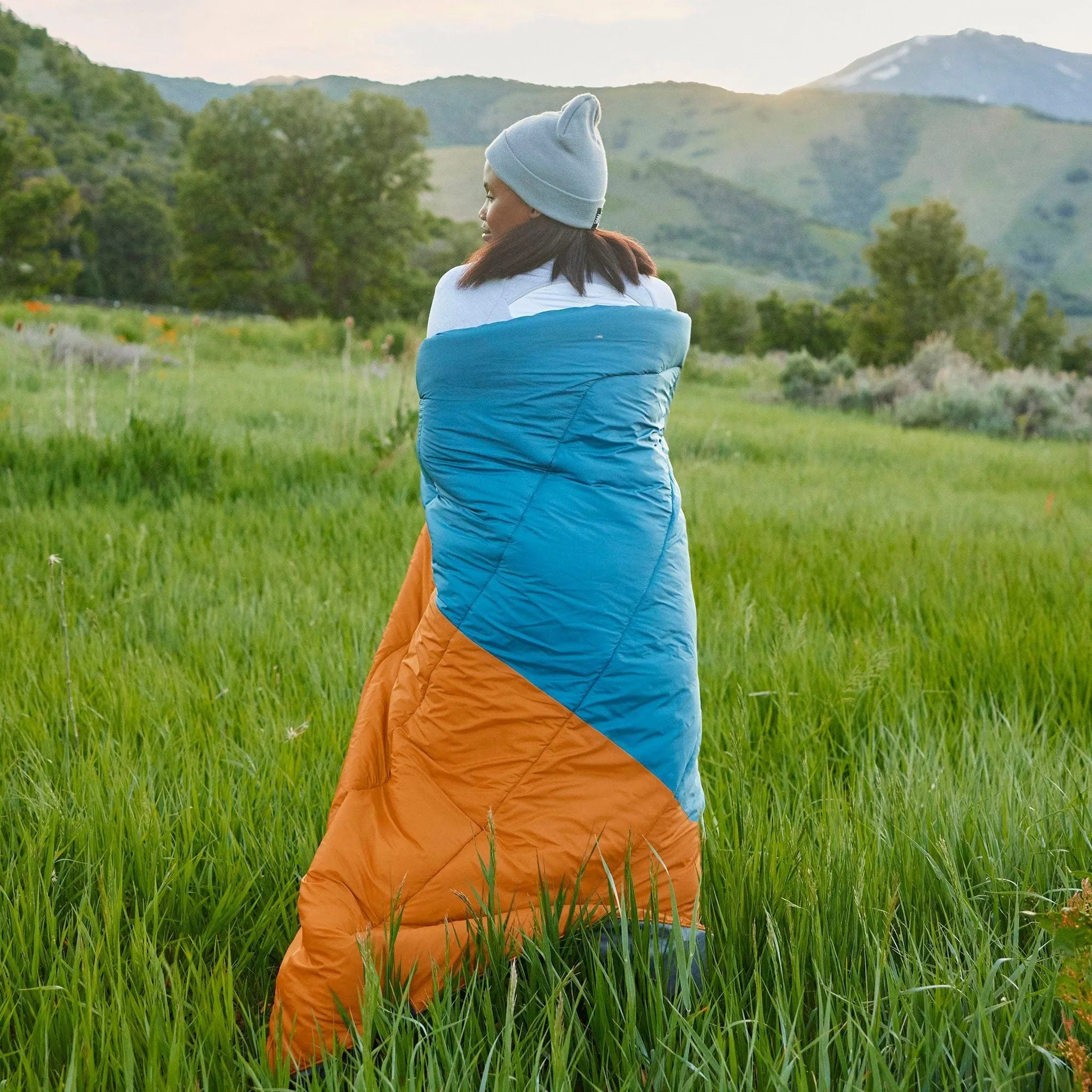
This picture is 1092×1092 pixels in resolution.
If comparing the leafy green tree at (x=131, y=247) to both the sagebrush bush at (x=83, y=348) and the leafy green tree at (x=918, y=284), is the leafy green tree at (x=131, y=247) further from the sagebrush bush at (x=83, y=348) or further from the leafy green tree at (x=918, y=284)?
the sagebrush bush at (x=83, y=348)

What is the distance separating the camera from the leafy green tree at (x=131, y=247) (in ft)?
172

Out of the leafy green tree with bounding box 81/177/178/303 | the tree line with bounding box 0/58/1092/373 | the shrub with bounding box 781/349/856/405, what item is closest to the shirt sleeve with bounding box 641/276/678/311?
the shrub with bounding box 781/349/856/405

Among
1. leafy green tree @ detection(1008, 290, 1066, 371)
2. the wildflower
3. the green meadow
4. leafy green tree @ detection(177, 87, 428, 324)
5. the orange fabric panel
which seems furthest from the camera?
leafy green tree @ detection(1008, 290, 1066, 371)

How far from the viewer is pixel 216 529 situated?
14.7 ft

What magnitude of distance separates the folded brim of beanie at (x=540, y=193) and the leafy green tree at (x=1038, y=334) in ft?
185

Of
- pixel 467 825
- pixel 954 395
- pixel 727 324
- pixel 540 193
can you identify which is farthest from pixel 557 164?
pixel 727 324

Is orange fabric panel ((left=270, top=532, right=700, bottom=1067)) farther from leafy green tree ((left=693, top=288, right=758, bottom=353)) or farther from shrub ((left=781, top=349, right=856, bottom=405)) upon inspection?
leafy green tree ((left=693, top=288, right=758, bottom=353))

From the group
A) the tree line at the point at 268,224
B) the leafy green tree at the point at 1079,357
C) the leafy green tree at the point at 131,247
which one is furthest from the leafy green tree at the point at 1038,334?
the leafy green tree at the point at 131,247

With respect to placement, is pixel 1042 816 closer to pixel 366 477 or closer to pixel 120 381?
pixel 366 477

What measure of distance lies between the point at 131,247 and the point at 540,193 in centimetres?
5946

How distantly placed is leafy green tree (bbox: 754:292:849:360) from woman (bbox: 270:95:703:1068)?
A: 5534 centimetres

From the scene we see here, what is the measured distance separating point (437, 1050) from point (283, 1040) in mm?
242

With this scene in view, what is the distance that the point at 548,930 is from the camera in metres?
1.46

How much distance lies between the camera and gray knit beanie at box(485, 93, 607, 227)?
62.4 inches
